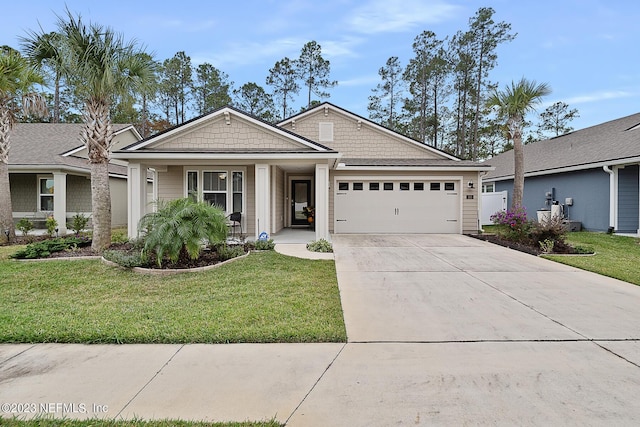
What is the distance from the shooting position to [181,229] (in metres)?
6.75

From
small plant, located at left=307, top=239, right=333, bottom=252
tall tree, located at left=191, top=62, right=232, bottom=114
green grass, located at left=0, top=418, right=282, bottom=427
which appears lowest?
Answer: green grass, located at left=0, top=418, right=282, bottom=427

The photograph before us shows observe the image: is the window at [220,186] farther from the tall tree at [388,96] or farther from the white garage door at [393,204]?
the tall tree at [388,96]

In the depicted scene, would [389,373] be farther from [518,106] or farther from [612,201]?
[612,201]

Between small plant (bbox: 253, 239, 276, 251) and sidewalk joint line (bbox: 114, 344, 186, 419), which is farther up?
small plant (bbox: 253, 239, 276, 251)

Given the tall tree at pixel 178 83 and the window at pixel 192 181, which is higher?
the tall tree at pixel 178 83

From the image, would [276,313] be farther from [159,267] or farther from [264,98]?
[264,98]

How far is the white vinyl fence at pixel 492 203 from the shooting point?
18.8 meters

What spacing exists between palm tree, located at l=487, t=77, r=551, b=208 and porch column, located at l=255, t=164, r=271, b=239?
8.84 metres

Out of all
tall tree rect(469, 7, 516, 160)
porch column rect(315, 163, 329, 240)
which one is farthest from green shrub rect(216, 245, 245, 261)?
tall tree rect(469, 7, 516, 160)

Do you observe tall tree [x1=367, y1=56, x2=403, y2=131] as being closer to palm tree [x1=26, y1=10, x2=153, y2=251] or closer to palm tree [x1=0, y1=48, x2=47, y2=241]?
palm tree [x1=26, y1=10, x2=153, y2=251]

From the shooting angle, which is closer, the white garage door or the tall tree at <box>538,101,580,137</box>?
the white garage door

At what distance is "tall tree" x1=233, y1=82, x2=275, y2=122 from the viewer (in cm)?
3362

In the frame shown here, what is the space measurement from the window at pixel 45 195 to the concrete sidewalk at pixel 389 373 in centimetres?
1465

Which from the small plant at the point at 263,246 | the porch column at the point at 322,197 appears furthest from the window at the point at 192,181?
the porch column at the point at 322,197
